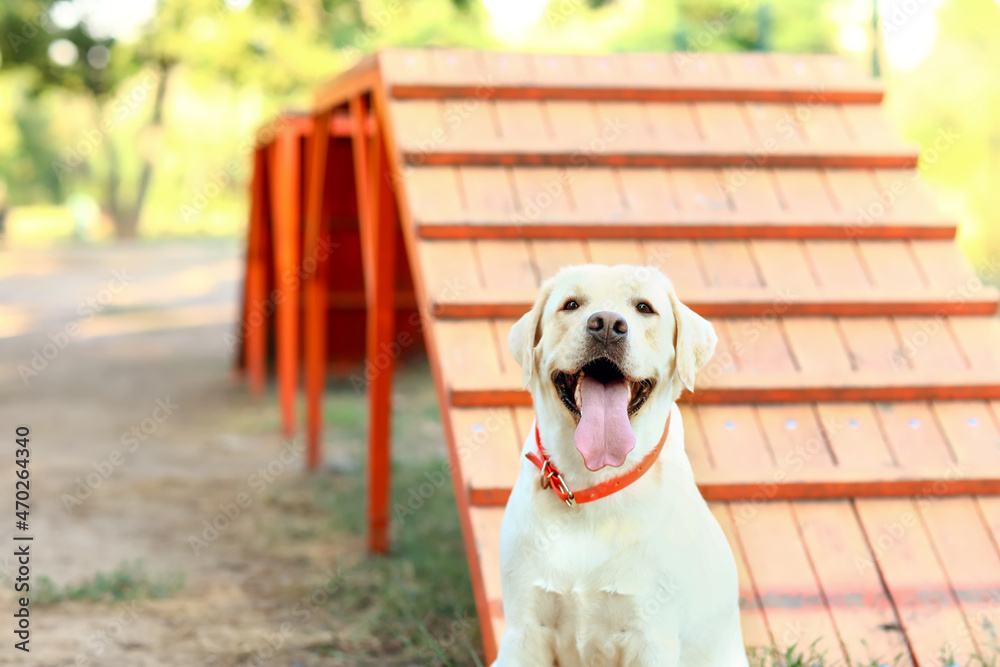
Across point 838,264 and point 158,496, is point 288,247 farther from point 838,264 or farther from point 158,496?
point 838,264

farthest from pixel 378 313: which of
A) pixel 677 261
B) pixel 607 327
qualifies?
pixel 607 327

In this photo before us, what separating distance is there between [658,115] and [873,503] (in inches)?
87.0

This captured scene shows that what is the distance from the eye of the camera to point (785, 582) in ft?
11.0

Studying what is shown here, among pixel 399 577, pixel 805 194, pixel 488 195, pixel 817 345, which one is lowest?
pixel 399 577

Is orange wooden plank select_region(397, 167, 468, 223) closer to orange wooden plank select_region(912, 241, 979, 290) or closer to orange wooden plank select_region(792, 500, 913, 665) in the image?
orange wooden plank select_region(792, 500, 913, 665)

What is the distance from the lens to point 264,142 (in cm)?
984

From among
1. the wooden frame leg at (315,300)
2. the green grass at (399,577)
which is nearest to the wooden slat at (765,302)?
the green grass at (399,577)

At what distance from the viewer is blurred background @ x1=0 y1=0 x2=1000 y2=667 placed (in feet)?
15.5

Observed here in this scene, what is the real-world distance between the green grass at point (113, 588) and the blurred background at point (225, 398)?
0.02 m

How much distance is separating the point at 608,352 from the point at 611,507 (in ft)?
1.24

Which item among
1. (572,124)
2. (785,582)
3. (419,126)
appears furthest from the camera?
(572,124)

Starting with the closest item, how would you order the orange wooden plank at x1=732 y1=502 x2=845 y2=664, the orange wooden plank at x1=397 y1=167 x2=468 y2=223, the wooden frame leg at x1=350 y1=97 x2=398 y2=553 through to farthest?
the orange wooden plank at x1=732 y1=502 x2=845 y2=664, the orange wooden plank at x1=397 y1=167 x2=468 y2=223, the wooden frame leg at x1=350 y1=97 x2=398 y2=553

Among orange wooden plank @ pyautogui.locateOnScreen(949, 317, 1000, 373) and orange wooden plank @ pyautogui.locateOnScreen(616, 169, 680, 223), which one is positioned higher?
orange wooden plank @ pyautogui.locateOnScreen(616, 169, 680, 223)

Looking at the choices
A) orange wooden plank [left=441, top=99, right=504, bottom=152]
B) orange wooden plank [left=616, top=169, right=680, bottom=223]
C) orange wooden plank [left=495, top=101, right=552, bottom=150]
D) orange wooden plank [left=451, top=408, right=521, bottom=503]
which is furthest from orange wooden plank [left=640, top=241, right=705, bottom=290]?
orange wooden plank [left=451, top=408, right=521, bottom=503]
